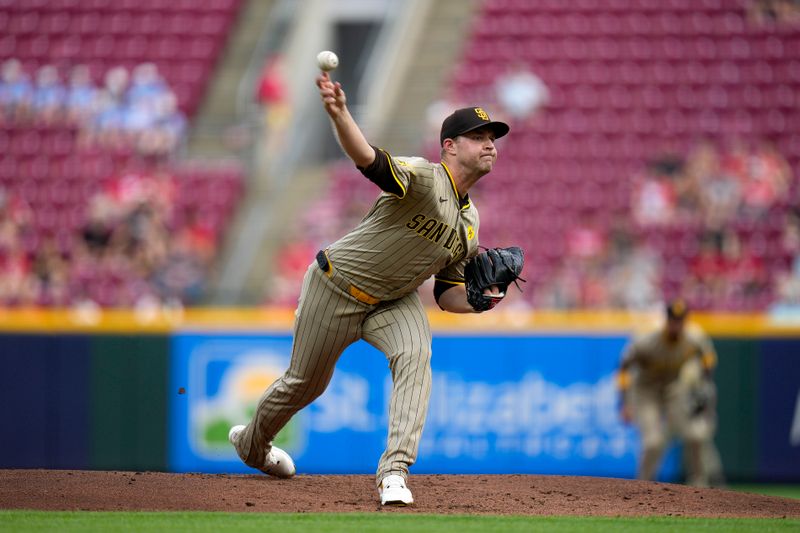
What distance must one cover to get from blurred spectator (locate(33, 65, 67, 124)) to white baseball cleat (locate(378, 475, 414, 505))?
11461mm

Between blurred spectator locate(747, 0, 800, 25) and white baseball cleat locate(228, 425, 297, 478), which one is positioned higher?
blurred spectator locate(747, 0, 800, 25)

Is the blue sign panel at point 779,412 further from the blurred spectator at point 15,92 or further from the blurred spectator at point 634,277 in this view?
the blurred spectator at point 15,92

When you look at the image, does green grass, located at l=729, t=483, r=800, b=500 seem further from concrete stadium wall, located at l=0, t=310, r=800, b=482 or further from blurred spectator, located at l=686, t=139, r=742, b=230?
blurred spectator, located at l=686, t=139, r=742, b=230

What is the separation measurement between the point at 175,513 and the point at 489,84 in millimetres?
11142

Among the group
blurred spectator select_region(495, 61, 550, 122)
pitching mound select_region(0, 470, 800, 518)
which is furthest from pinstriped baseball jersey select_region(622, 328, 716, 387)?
blurred spectator select_region(495, 61, 550, 122)

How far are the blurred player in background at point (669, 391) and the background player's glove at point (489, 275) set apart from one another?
3939 mm

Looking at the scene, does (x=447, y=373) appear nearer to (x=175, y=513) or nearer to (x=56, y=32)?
(x=175, y=513)

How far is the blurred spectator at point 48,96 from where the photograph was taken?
1605 centimetres

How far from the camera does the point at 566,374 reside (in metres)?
11.7

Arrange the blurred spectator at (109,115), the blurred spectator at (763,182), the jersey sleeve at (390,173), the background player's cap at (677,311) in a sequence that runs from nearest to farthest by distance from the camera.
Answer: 1. the jersey sleeve at (390,173)
2. the background player's cap at (677,311)
3. the blurred spectator at (763,182)
4. the blurred spectator at (109,115)

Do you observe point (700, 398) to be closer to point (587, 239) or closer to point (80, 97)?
point (587, 239)

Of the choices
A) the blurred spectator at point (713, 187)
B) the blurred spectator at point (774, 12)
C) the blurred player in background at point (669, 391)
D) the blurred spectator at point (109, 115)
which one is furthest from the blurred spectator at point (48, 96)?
the blurred spectator at point (774, 12)

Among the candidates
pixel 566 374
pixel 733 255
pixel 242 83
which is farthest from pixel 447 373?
pixel 242 83

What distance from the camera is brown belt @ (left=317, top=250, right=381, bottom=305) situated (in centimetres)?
600
